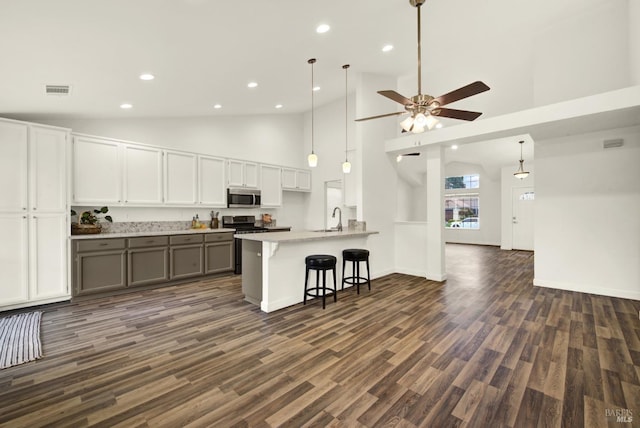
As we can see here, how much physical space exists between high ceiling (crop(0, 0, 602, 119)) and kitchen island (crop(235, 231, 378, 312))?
2360 mm

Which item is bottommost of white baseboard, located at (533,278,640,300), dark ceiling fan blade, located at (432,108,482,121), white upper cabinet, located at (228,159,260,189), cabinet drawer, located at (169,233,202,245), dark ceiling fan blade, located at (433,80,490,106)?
white baseboard, located at (533,278,640,300)

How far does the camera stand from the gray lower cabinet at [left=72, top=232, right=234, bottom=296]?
3988mm

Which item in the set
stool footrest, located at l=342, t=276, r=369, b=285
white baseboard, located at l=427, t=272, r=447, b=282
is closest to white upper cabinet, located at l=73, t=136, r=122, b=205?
stool footrest, located at l=342, t=276, r=369, b=285

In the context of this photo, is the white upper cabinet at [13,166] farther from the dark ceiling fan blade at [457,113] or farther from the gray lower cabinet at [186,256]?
the dark ceiling fan blade at [457,113]

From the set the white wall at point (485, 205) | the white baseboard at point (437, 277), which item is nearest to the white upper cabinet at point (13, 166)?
the white baseboard at point (437, 277)

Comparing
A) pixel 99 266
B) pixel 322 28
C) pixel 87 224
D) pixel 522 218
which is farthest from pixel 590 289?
pixel 87 224

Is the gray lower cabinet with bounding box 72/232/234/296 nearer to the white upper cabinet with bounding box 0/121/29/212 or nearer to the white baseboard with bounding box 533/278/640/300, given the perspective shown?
the white upper cabinet with bounding box 0/121/29/212

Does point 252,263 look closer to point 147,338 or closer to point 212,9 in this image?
point 147,338

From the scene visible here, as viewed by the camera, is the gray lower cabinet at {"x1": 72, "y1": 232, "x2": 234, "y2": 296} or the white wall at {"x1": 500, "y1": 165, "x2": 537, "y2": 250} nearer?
the gray lower cabinet at {"x1": 72, "y1": 232, "x2": 234, "y2": 296}

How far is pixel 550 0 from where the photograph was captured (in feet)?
12.0

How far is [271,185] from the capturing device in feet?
22.5

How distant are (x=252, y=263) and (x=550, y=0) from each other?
5.25 meters

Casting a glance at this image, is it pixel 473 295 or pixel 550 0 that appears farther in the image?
pixel 473 295

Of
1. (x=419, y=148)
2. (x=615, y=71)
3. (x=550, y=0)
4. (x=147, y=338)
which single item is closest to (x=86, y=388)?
(x=147, y=338)
